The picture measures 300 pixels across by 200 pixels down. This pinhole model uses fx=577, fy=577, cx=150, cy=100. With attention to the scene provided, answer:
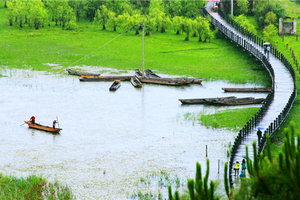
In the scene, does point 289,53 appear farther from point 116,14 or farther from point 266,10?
point 116,14

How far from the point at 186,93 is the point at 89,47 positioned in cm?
2605

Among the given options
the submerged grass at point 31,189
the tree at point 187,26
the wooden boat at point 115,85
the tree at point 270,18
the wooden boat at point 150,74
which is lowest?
the submerged grass at point 31,189

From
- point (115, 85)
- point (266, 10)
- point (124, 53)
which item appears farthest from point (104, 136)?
point (266, 10)

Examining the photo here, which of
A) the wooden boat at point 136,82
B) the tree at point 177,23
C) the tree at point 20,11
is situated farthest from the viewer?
the tree at point 20,11

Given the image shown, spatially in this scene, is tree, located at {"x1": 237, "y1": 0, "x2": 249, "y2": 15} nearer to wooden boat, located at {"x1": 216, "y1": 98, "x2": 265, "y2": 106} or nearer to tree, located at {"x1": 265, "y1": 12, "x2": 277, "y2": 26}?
tree, located at {"x1": 265, "y1": 12, "x2": 277, "y2": 26}

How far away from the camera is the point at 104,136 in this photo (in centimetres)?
4603

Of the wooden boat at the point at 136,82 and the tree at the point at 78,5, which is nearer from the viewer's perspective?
the wooden boat at the point at 136,82

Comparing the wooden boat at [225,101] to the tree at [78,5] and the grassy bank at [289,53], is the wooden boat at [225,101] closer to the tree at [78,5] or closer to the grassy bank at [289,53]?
the grassy bank at [289,53]

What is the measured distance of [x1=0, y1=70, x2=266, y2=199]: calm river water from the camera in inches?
1475

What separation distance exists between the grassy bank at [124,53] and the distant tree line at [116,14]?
5.59 ft

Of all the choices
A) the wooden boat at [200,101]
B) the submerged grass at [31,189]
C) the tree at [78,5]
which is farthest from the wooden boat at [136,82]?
the tree at [78,5]

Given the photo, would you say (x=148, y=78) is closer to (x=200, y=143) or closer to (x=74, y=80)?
(x=74, y=80)

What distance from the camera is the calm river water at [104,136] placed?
3747cm

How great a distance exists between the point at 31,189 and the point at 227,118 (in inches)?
851
